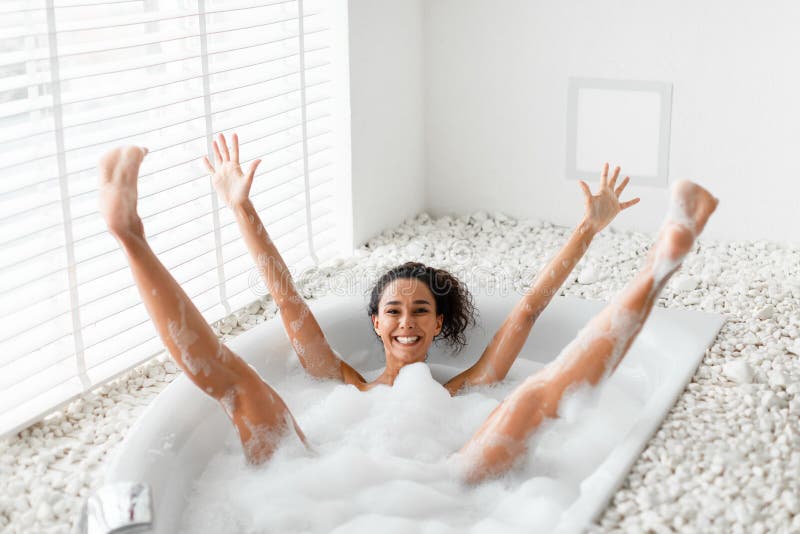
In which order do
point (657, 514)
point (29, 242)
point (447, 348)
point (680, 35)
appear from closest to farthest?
point (657, 514)
point (29, 242)
point (447, 348)
point (680, 35)

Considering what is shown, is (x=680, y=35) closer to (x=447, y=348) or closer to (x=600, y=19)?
(x=600, y=19)

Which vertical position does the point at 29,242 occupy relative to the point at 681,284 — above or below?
above

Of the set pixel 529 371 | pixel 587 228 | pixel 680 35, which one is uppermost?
pixel 680 35

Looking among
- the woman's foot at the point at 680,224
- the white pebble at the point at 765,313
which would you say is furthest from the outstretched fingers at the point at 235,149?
the white pebble at the point at 765,313

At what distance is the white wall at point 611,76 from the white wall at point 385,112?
4.4 inches

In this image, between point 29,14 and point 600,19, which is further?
point 600,19

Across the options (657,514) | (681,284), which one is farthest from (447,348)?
(657,514)

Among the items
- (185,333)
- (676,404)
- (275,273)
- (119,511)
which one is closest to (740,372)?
(676,404)

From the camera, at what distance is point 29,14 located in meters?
2.36

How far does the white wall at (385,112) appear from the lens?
3.62 m

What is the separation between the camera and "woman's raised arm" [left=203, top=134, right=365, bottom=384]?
2523 mm

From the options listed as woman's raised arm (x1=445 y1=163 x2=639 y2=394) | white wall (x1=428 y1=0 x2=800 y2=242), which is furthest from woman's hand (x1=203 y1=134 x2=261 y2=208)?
white wall (x1=428 y1=0 x2=800 y2=242)

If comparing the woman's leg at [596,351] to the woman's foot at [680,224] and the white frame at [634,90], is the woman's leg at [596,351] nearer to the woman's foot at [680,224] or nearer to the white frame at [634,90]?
the woman's foot at [680,224]

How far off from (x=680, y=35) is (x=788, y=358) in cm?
143
